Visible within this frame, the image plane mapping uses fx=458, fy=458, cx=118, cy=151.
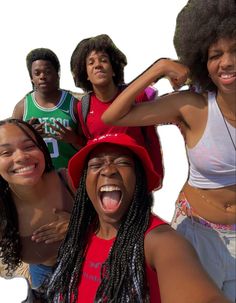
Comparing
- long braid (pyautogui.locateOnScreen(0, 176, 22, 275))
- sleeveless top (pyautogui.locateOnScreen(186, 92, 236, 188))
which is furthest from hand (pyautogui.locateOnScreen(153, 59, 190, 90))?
long braid (pyautogui.locateOnScreen(0, 176, 22, 275))

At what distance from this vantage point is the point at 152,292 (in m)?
1.63

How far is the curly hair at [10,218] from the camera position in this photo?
2.39 meters

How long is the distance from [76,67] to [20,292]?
1.86m

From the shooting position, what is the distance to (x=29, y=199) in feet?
8.14

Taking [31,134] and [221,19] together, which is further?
[31,134]

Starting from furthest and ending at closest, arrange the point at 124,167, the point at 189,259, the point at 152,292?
1. the point at 124,167
2. the point at 152,292
3. the point at 189,259

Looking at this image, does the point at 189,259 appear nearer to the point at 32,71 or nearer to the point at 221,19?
the point at 221,19

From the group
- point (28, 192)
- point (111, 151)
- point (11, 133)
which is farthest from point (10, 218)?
point (111, 151)

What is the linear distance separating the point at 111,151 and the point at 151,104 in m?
0.29

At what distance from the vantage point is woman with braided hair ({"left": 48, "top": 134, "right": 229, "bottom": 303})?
1614 mm

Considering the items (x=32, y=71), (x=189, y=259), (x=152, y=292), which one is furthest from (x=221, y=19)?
(x=32, y=71)

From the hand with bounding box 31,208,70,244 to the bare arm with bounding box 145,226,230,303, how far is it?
815 millimetres

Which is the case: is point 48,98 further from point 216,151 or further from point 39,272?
point 216,151

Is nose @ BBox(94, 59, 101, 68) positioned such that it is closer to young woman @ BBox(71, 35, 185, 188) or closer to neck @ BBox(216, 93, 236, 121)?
young woman @ BBox(71, 35, 185, 188)
